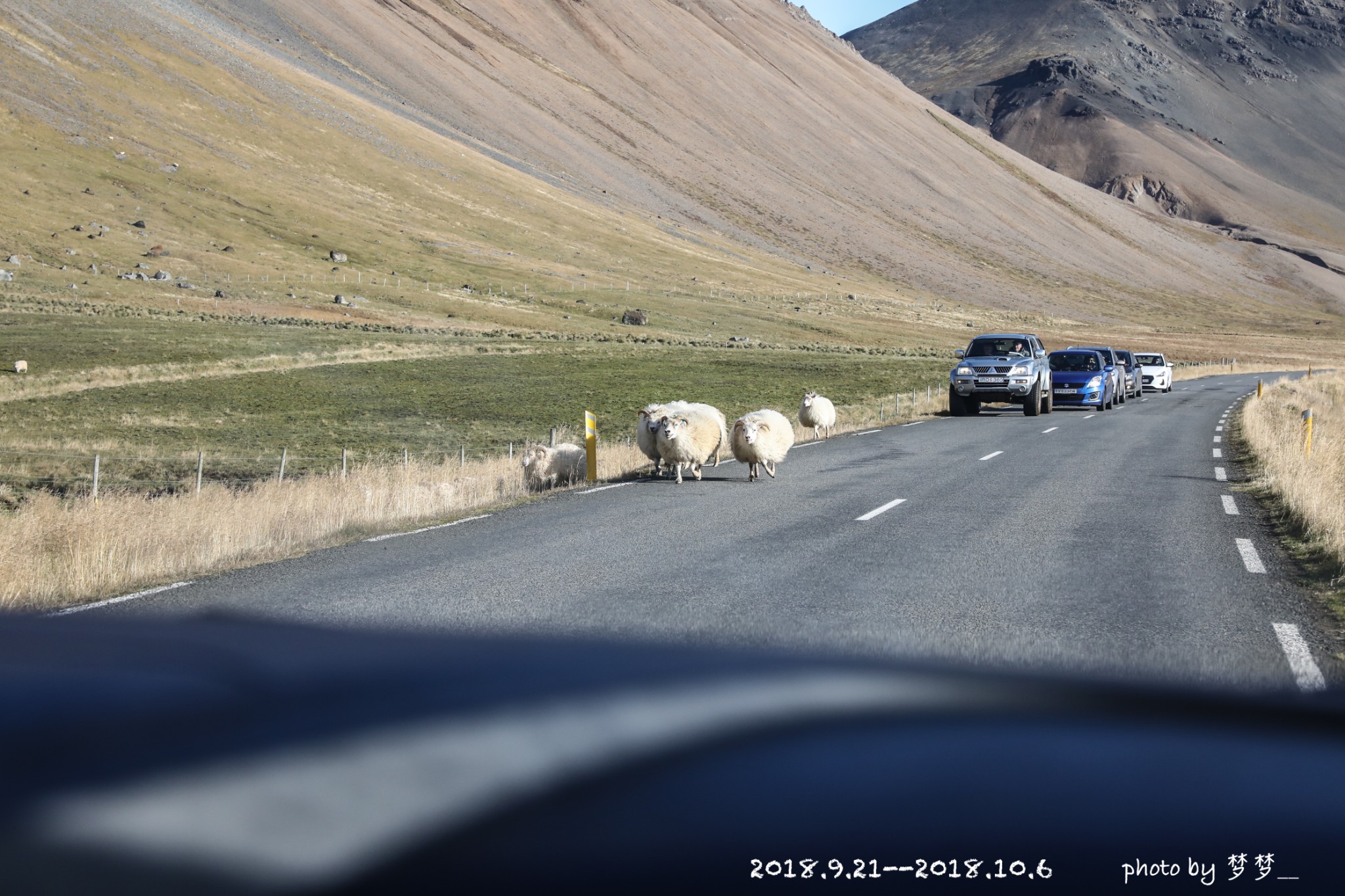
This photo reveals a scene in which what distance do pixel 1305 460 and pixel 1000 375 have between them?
13854mm

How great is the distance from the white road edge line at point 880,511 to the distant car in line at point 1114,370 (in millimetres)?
23164

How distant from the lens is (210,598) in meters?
8.27

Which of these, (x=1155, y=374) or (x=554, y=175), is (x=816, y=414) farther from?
(x=554, y=175)

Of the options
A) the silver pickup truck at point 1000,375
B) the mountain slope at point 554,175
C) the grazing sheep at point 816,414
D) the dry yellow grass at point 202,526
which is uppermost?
the mountain slope at point 554,175

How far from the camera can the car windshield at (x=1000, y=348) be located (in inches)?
1209

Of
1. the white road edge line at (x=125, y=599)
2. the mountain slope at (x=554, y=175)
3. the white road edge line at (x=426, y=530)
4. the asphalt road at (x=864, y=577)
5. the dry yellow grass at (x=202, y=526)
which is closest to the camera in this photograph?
the asphalt road at (x=864, y=577)

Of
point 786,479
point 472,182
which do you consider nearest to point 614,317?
point 472,182

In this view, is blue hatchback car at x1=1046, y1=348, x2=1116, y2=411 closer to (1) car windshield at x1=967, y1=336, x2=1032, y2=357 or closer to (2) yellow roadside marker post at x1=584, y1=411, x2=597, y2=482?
(1) car windshield at x1=967, y1=336, x2=1032, y2=357

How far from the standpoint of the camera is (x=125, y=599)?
27.1 feet

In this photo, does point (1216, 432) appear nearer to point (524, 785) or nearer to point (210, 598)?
point (210, 598)

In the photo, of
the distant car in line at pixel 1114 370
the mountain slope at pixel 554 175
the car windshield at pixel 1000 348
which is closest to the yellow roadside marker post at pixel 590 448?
the car windshield at pixel 1000 348

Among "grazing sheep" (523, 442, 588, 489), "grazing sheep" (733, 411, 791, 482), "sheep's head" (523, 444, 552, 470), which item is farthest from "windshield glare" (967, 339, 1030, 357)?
"sheep's head" (523, 444, 552, 470)

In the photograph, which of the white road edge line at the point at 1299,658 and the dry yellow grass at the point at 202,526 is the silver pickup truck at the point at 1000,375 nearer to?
the dry yellow grass at the point at 202,526

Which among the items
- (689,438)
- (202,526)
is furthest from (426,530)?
(689,438)
